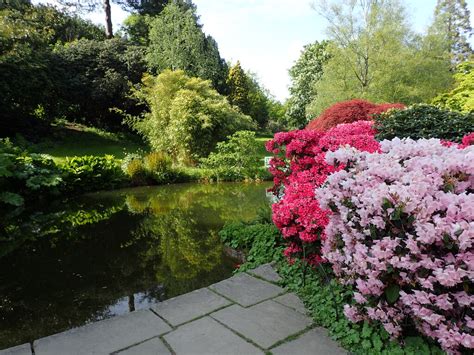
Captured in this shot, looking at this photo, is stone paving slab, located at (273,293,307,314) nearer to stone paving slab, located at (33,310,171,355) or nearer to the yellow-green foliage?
stone paving slab, located at (33,310,171,355)

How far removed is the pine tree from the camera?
24016 millimetres

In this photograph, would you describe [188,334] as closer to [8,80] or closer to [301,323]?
[301,323]

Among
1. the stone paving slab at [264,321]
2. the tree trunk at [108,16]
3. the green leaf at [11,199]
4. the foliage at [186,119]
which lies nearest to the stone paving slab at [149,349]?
the stone paving slab at [264,321]

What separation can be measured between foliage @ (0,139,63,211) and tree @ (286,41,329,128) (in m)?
18.4

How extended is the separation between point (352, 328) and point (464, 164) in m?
1.14

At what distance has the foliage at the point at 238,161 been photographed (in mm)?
10883

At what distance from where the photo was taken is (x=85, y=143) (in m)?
15.9

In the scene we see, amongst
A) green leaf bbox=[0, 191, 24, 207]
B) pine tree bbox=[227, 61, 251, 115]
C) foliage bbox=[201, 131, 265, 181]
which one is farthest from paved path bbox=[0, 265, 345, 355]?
pine tree bbox=[227, 61, 251, 115]

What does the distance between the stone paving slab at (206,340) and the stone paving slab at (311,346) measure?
15cm

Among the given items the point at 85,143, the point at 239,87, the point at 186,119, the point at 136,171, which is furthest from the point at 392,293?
the point at 239,87

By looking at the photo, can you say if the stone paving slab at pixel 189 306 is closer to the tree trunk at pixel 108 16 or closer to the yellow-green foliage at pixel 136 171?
the yellow-green foliage at pixel 136 171

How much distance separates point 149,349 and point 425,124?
5.32 m

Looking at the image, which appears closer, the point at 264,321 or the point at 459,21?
the point at 264,321

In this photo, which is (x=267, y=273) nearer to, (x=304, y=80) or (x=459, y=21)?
(x=304, y=80)
